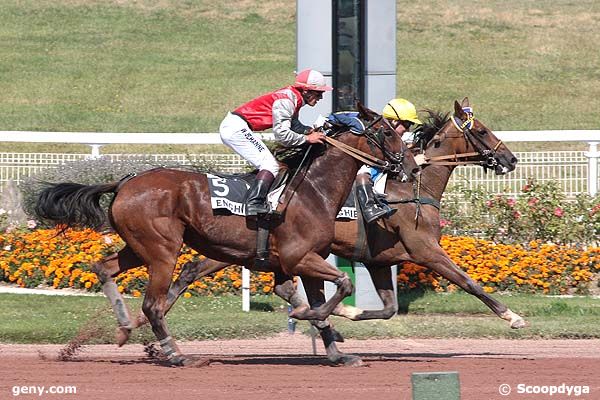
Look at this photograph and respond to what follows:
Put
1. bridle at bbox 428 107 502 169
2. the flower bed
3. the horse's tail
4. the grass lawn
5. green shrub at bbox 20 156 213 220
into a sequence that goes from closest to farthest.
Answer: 1. the horse's tail
2. bridle at bbox 428 107 502 169
3. the grass lawn
4. the flower bed
5. green shrub at bbox 20 156 213 220

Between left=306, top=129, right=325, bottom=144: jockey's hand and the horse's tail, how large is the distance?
164cm

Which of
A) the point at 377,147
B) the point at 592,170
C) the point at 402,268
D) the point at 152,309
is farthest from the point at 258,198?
the point at 592,170

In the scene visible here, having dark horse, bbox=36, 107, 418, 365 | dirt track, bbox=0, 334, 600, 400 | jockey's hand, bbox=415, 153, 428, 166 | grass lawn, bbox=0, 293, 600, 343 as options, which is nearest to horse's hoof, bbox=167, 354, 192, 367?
dark horse, bbox=36, 107, 418, 365

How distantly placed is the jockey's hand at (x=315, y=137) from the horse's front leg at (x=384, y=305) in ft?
4.15

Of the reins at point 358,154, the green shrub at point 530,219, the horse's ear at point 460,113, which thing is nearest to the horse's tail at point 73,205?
the reins at point 358,154

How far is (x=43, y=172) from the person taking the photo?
14.8 m

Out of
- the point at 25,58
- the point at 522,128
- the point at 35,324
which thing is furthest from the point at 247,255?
the point at 25,58

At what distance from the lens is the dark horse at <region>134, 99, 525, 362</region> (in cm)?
962

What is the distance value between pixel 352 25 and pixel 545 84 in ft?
58.9

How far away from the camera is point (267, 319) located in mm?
11352

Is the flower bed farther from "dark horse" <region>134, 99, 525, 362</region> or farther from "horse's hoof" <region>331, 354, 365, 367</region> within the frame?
"horse's hoof" <region>331, 354, 365, 367</region>

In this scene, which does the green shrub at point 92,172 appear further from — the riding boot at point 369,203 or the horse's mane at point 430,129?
the riding boot at point 369,203

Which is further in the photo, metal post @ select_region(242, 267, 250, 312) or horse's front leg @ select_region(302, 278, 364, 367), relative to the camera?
metal post @ select_region(242, 267, 250, 312)

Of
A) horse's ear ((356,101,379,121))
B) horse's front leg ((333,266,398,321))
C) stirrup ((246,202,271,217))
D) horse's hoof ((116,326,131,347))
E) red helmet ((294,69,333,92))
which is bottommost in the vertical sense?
horse's hoof ((116,326,131,347))
